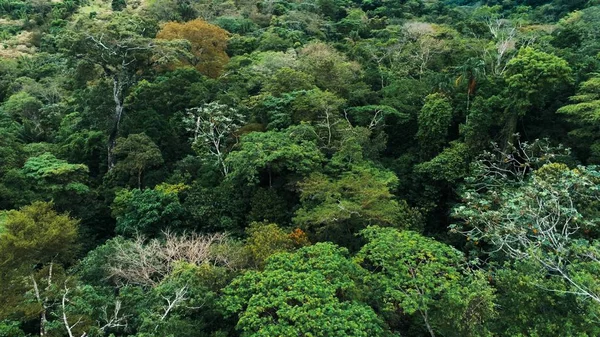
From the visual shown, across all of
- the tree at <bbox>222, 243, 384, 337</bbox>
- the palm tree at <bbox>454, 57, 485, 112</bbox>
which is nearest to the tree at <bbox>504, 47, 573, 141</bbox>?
the palm tree at <bbox>454, 57, 485, 112</bbox>

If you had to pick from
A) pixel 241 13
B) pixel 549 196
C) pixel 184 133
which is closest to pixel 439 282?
pixel 549 196

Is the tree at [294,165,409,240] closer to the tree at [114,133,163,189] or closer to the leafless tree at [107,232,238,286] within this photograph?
the leafless tree at [107,232,238,286]

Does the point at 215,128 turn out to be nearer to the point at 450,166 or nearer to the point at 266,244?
the point at 266,244

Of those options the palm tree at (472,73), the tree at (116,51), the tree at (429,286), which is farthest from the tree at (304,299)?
the tree at (116,51)

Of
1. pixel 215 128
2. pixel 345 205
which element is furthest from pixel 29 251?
pixel 345 205

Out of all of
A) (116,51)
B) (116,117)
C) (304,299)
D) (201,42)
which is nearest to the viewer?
(304,299)

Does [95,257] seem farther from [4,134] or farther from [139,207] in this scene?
[4,134]
